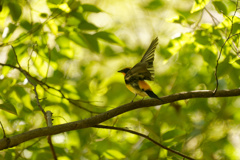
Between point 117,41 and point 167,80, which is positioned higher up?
point 117,41

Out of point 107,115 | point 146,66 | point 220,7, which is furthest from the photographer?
point 220,7

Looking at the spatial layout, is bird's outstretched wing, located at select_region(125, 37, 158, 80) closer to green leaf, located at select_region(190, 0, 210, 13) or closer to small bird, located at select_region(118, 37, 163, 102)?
small bird, located at select_region(118, 37, 163, 102)

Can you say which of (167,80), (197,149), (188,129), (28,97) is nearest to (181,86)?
(167,80)

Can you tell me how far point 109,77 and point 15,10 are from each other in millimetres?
801

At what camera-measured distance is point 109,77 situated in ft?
7.09

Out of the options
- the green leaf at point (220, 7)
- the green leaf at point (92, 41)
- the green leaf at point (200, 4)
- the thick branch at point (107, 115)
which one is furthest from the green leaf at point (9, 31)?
the green leaf at point (220, 7)

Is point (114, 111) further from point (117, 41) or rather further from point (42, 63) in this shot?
point (42, 63)

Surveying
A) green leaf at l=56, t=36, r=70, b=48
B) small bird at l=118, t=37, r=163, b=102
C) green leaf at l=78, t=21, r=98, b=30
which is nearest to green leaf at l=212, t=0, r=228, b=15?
small bird at l=118, t=37, r=163, b=102

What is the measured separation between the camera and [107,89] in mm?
2197

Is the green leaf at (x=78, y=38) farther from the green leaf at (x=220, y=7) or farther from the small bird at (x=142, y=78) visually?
the green leaf at (x=220, y=7)

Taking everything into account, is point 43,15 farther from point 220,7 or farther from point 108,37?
point 220,7

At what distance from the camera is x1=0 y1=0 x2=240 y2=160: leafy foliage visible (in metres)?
1.78

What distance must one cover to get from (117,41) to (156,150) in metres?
0.73

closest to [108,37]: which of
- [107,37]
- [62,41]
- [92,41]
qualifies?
[107,37]
